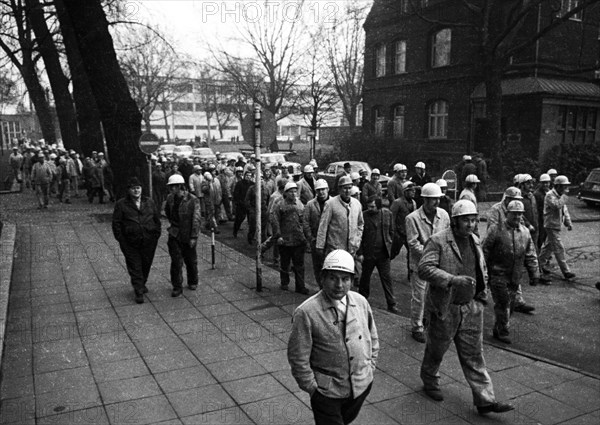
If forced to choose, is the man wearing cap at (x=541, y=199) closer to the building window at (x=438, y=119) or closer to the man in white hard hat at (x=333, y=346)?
the man in white hard hat at (x=333, y=346)

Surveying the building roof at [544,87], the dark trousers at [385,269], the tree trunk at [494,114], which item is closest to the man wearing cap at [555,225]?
the dark trousers at [385,269]

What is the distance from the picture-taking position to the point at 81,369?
5.89m

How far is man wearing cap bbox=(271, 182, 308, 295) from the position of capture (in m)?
8.91

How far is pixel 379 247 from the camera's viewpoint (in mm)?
7949

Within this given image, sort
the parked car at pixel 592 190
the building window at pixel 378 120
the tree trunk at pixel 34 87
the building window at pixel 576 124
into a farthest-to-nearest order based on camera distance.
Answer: the building window at pixel 378 120 → the tree trunk at pixel 34 87 → the building window at pixel 576 124 → the parked car at pixel 592 190

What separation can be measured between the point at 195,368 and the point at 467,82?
27.1 meters

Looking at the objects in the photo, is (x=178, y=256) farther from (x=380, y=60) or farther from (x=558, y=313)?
(x=380, y=60)

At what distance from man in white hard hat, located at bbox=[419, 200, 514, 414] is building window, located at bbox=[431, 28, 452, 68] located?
28.3 metres

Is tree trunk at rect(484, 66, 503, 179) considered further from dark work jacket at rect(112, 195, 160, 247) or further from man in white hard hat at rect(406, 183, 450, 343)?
dark work jacket at rect(112, 195, 160, 247)

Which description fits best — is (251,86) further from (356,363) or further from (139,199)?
(356,363)

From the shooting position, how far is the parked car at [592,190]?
63.2 feet

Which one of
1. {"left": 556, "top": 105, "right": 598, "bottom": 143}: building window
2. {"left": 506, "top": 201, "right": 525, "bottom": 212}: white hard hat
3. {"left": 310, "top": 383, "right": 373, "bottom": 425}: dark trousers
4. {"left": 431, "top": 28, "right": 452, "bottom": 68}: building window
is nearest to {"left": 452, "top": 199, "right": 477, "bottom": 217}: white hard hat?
{"left": 310, "top": 383, "right": 373, "bottom": 425}: dark trousers

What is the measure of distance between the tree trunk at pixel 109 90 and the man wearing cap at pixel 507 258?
38.9 feet

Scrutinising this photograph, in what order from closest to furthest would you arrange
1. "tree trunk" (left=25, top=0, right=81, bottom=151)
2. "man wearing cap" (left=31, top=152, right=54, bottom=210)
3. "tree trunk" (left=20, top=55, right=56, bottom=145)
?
"man wearing cap" (left=31, top=152, right=54, bottom=210) → "tree trunk" (left=25, top=0, right=81, bottom=151) → "tree trunk" (left=20, top=55, right=56, bottom=145)
